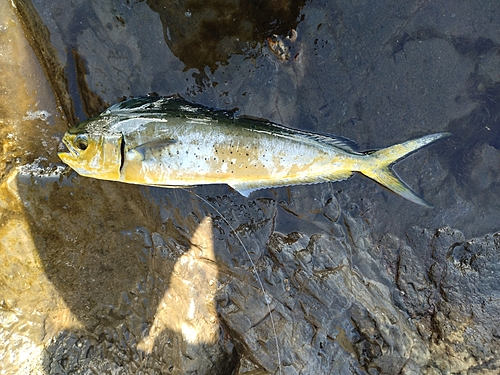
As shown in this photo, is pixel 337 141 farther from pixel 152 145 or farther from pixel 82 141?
pixel 82 141

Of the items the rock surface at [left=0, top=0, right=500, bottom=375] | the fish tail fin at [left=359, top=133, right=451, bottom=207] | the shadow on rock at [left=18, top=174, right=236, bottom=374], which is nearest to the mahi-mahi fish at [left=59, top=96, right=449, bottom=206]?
the fish tail fin at [left=359, top=133, right=451, bottom=207]

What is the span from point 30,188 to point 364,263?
3.30 meters

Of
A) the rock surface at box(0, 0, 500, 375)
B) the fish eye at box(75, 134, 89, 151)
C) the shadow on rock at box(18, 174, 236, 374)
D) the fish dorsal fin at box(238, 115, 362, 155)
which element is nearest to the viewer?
the fish eye at box(75, 134, 89, 151)

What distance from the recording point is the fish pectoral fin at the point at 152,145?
2.58 metres

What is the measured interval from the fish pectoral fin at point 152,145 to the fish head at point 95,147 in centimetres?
15

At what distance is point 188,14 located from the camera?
2936 mm

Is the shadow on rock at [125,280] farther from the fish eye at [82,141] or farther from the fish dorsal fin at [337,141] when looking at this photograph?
the fish dorsal fin at [337,141]

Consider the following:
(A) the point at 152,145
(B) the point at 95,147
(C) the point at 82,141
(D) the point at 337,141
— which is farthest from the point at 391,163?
(C) the point at 82,141

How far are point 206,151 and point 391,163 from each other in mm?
1670

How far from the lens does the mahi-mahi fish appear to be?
8.47 ft

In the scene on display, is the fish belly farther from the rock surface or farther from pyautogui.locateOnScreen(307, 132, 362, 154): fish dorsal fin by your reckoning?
the rock surface

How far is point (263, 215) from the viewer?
3.20 meters

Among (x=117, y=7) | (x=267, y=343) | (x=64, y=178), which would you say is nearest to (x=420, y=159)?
(x=267, y=343)

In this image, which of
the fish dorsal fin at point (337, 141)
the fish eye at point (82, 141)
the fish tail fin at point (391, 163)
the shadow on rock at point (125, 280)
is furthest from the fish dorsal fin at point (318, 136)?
the fish eye at point (82, 141)
